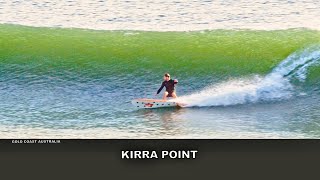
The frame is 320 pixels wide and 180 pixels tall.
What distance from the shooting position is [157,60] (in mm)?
7531

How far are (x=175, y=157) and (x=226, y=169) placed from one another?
1.17ft

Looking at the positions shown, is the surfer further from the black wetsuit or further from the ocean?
the ocean

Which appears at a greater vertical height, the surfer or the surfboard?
the surfer

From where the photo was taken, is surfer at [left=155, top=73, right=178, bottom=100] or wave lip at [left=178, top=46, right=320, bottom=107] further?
wave lip at [left=178, top=46, right=320, bottom=107]

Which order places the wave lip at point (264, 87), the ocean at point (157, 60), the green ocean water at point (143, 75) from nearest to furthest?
the green ocean water at point (143, 75) → the ocean at point (157, 60) → the wave lip at point (264, 87)

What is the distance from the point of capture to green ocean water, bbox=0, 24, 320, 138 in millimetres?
7000

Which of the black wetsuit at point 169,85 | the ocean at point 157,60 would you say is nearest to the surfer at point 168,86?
the black wetsuit at point 169,85

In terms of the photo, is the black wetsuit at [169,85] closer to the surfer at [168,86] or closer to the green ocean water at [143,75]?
the surfer at [168,86]

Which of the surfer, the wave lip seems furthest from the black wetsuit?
the wave lip

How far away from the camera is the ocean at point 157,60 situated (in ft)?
23.4

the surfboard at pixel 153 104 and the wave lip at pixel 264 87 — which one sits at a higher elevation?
the wave lip at pixel 264 87

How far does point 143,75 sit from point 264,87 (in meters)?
0.96

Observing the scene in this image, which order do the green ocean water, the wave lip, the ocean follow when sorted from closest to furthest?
the green ocean water < the ocean < the wave lip

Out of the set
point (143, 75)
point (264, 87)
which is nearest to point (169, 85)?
point (143, 75)
